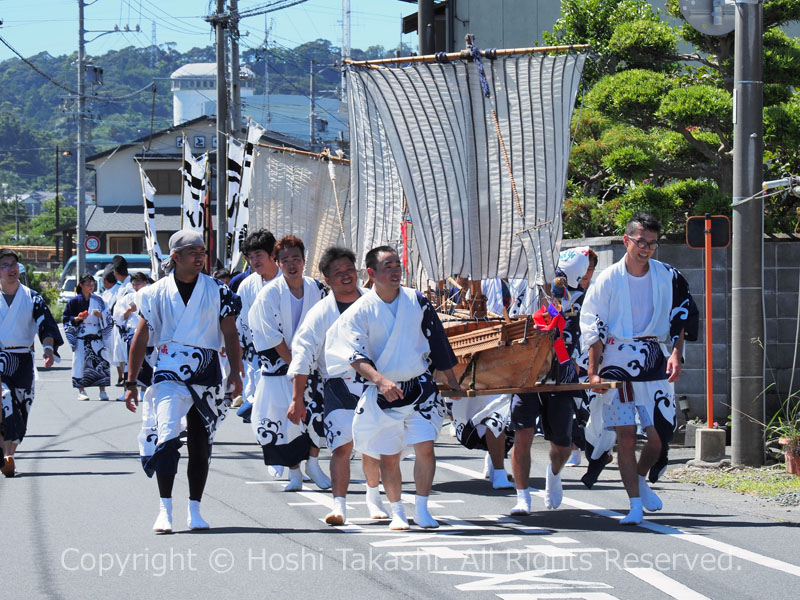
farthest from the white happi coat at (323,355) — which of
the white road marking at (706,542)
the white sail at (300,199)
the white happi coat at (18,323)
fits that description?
the white sail at (300,199)

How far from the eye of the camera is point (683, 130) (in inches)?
491

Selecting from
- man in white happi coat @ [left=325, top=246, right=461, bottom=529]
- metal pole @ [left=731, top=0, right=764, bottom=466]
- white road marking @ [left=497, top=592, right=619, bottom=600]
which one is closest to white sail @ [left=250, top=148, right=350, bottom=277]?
metal pole @ [left=731, top=0, right=764, bottom=466]

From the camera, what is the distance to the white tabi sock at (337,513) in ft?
25.5

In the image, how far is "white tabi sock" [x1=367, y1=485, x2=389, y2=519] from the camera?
26.3 feet

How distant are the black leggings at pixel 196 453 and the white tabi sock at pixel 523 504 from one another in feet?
6.90

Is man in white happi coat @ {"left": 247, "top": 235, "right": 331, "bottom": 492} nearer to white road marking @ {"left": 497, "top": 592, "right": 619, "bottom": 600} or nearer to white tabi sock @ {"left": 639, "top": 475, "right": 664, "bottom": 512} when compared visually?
white tabi sock @ {"left": 639, "top": 475, "right": 664, "bottom": 512}

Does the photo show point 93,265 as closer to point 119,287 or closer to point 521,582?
point 119,287

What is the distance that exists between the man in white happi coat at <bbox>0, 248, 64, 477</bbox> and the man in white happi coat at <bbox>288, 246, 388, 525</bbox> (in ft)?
12.2

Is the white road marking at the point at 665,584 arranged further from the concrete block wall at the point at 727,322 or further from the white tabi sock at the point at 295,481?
the concrete block wall at the point at 727,322

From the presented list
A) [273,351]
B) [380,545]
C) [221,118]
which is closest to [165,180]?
[221,118]

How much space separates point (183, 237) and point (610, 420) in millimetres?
3069

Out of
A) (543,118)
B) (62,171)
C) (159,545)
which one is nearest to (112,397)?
(543,118)

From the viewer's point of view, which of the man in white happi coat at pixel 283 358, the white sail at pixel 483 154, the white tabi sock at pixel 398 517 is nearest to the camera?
the white tabi sock at pixel 398 517

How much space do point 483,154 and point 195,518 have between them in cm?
420
